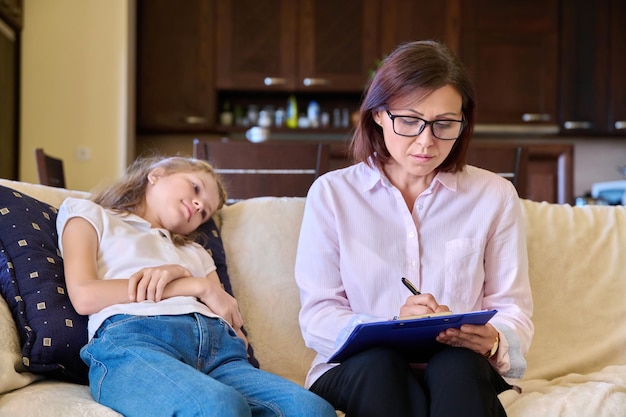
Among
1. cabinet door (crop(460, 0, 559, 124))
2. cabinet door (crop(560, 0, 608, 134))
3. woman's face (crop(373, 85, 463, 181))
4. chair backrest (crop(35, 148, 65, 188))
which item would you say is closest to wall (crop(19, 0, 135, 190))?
chair backrest (crop(35, 148, 65, 188))

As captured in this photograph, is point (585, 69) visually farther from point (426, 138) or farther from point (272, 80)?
point (426, 138)

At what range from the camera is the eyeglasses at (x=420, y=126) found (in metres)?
1.54

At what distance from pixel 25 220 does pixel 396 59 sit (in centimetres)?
81

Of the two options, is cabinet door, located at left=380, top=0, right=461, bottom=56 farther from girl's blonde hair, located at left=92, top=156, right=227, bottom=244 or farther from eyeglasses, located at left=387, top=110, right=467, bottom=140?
eyeglasses, located at left=387, top=110, right=467, bottom=140

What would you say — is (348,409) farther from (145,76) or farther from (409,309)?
(145,76)

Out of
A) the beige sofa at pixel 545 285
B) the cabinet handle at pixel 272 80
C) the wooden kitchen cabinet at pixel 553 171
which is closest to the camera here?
the beige sofa at pixel 545 285

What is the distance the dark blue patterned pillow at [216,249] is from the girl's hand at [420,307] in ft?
1.53

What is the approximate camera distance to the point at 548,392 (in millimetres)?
1563

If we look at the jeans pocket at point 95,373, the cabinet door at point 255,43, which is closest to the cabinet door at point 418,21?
the cabinet door at point 255,43

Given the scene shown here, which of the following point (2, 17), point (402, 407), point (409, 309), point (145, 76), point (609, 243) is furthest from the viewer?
point (145, 76)

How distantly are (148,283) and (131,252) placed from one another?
0.37 feet

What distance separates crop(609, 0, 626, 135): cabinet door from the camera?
5.20 metres

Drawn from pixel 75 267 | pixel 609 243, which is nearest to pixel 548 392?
pixel 609 243

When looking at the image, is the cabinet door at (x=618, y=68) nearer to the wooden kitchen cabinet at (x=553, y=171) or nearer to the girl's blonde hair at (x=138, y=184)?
the wooden kitchen cabinet at (x=553, y=171)
